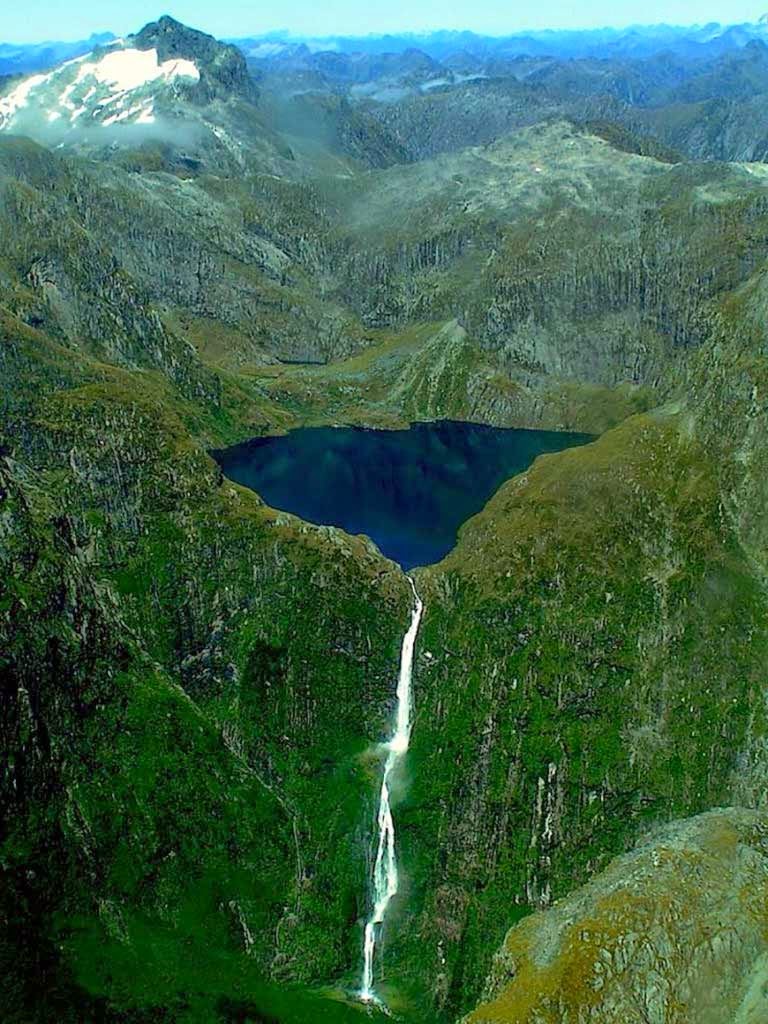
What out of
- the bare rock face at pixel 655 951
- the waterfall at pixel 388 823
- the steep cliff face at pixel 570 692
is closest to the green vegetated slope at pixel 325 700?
the steep cliff face at pixel 570 692

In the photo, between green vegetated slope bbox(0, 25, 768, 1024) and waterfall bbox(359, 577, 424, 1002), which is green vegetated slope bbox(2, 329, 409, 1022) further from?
waterfall bbox(359, 577, 424, 1002)

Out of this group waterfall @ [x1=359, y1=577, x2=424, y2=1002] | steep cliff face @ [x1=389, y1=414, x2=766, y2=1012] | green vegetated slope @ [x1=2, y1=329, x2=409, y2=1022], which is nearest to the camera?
green vegetated slope @ [x1=2, y1=329, x2=409, y2=1022]

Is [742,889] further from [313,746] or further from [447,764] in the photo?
[313,746]

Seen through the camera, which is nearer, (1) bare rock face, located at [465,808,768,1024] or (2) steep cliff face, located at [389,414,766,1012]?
(1) bare rock face, located at [465,808,768,1024]

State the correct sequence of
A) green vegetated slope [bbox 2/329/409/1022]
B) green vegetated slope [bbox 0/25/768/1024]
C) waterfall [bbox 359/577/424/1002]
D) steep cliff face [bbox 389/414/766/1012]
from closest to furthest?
green vegetated slope [bbox 2/329/409/1022] → green vegetated slope [bbox 0/25/768/1024] → waterfall [bbox 359/577/424/1002] → steep cliff face [bbox 389/414/766/1012]

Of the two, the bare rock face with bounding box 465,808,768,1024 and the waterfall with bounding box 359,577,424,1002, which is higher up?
the bare rock face with bounding box 465,808,768,1024

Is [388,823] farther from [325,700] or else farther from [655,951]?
[655,951]

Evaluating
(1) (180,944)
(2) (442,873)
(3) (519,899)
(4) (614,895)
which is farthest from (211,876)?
(4) (614,895)

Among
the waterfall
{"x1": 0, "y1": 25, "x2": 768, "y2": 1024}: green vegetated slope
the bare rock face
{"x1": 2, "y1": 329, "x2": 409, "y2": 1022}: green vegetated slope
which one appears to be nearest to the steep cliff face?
{"x1": 0, "y1": 25, "x2": 768, "y2": 1024}: green vegetated slope
